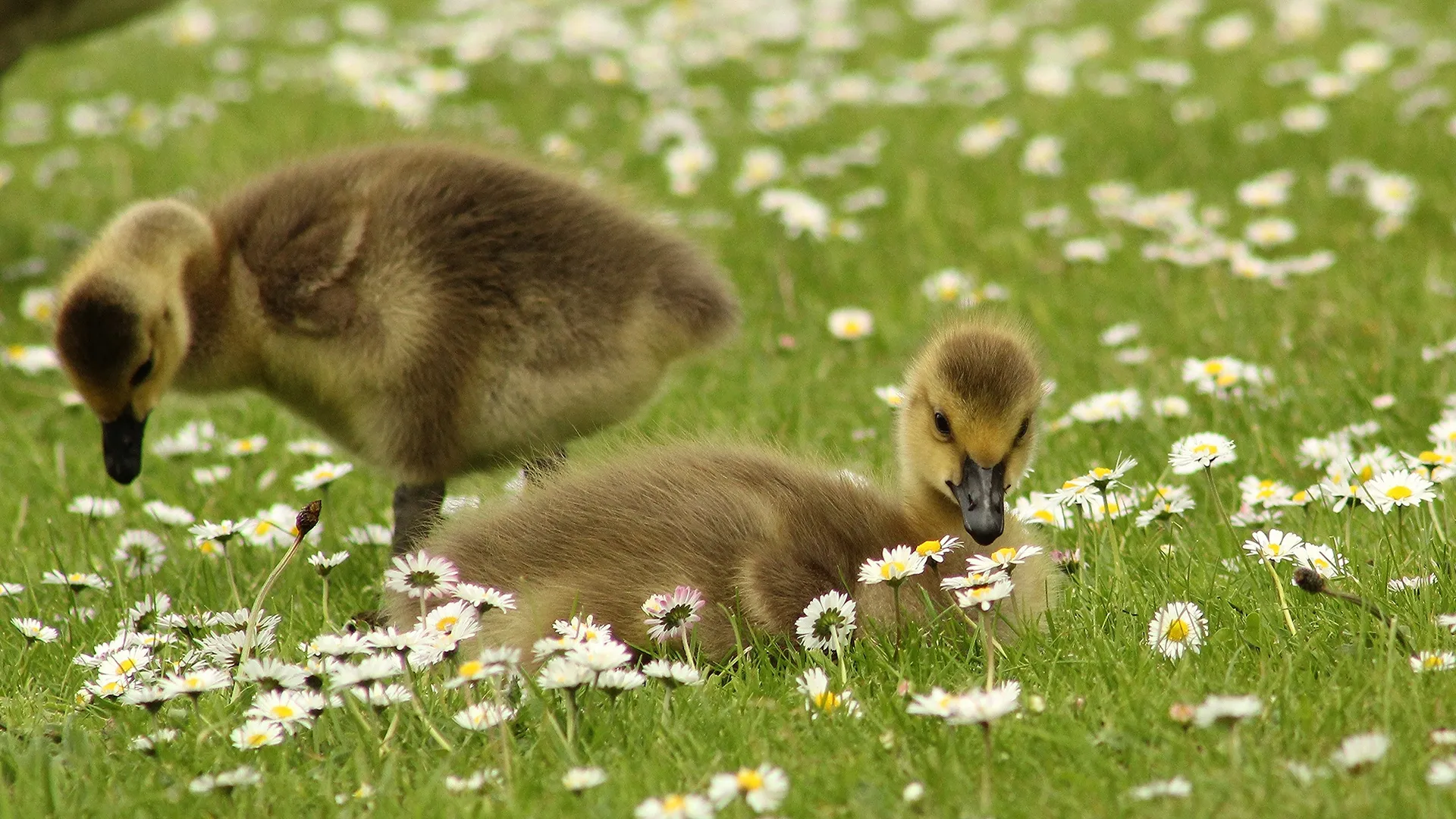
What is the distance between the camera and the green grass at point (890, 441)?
2.67 m

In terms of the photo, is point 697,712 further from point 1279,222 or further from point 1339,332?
point 1279,222

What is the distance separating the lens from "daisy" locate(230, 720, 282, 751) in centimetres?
277

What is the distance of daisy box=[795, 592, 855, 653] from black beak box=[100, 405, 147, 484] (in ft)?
6.07

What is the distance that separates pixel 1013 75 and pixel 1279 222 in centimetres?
300

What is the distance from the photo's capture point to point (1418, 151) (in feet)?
23.1

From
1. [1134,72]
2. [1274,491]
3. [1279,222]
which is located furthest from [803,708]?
[1134,72]

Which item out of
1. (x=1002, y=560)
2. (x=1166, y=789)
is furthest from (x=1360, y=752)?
(x=1002, y=560)

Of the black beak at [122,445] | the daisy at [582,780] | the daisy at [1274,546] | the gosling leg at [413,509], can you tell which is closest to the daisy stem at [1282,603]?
the daisy at [1274,546]

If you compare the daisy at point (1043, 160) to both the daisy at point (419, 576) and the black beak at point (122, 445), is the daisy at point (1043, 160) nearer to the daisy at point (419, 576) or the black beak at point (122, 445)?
the black beak at point (122, 445)

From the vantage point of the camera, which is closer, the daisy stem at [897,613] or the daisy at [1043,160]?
the daisy stem at [897,613]

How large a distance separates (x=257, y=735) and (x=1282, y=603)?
6.18ft

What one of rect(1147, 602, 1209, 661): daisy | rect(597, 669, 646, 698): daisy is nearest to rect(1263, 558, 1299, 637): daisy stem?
rect(1147, 602, 1209, 661): daisy

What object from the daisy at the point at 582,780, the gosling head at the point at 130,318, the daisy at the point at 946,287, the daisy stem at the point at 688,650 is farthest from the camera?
the daisy at the point at 946,287

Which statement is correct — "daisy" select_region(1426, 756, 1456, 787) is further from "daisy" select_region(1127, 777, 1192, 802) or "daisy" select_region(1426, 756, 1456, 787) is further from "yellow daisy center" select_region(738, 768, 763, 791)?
"yellow daisy center" select_region(738, 768, 763, 791)
